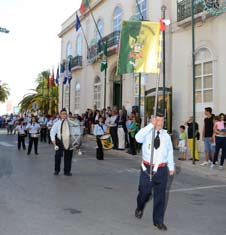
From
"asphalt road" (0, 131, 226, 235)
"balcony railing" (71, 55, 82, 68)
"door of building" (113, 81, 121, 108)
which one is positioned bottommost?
"asphalt road" (0, 131, 226, 235)

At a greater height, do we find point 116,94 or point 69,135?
point 116,94

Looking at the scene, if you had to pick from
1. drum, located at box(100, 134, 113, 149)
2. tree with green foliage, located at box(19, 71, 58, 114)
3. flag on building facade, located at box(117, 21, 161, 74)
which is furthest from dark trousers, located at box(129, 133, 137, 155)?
tree with green foliage, located at box(19, 71, 58, 114)

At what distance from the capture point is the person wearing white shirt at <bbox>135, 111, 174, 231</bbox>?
5.64 m

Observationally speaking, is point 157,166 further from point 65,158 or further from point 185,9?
point 185,9

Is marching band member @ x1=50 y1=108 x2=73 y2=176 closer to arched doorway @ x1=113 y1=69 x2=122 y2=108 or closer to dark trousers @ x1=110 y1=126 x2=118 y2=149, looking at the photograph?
dark trousers @ x1=110 y1=126 x2=118 y2=149

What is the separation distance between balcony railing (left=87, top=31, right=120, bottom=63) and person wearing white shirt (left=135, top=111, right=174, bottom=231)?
19.1 metres

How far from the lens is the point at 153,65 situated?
13.8 metres

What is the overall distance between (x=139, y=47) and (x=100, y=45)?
506 inches

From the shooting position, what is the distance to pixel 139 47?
14133 millimetres

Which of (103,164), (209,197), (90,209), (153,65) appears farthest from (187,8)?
(90,209)

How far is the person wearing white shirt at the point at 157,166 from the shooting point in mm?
5641

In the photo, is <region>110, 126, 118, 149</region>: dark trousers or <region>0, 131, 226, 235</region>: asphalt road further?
<region>110, 126, 118, 149</region>: dark trousers

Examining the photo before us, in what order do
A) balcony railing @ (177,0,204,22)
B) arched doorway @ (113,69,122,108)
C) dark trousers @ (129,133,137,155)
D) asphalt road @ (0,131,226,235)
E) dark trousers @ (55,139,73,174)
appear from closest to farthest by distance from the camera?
1. asphalt road @ (0,131,226,235)
2. dark trousers @ (55,139,73,174)
3. dark trousers @ (129,133,137,155)
4. balcony railing @ (177,0,204,22)
5. arched doorway @ (113,69,122,108)

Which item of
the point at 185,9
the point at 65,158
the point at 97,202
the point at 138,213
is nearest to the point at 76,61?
the point at 185,9
